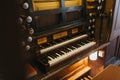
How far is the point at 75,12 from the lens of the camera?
186 centimetres

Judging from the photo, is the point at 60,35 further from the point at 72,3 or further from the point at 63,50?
the point at 72,3

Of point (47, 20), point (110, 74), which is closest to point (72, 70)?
point (110, 74)

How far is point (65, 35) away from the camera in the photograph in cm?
173

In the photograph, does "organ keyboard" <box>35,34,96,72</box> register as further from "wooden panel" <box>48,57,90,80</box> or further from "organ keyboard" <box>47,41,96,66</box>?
"wooden panel" <box>48,57,90,80</box>

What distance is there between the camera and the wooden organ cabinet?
127cm

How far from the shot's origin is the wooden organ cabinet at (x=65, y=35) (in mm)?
1268

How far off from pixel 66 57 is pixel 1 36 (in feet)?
4.20

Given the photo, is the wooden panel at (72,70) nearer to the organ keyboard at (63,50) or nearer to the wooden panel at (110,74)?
the organ keyboard at (63,50)

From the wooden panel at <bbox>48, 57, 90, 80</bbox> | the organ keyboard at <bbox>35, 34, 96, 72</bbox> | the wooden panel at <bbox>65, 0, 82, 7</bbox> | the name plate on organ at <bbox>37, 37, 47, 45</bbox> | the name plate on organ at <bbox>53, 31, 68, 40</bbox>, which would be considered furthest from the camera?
the wooden panel at <bbox>48, 57, 90, 80</bbox>

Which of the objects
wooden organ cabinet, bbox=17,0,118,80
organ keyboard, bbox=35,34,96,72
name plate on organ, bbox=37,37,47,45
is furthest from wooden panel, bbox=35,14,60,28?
organ keyboard, bbox=35,34,96,72

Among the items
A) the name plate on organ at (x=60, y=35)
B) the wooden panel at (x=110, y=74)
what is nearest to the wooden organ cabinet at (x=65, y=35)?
the name plate on organ at (x=60, y=35)

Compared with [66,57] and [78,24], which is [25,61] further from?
[78,24]

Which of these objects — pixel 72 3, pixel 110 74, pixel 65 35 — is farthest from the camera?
pixel 72 3

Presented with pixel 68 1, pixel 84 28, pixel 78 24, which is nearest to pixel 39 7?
pixel 68 1
